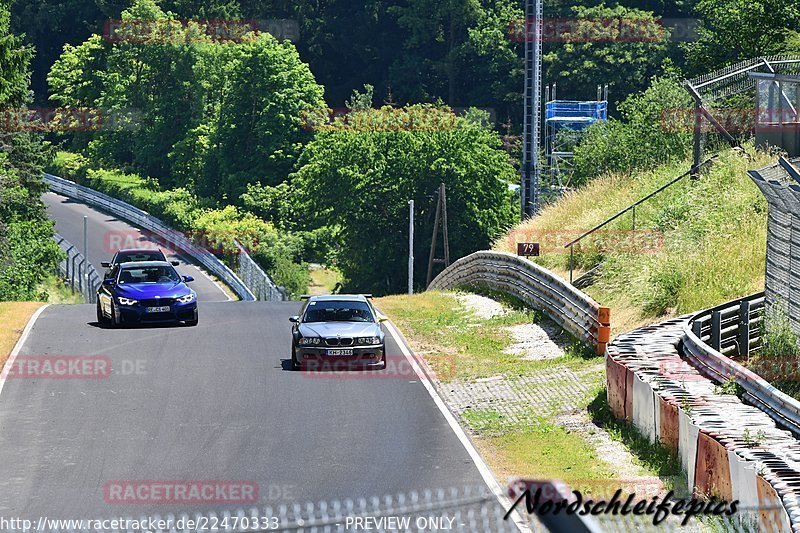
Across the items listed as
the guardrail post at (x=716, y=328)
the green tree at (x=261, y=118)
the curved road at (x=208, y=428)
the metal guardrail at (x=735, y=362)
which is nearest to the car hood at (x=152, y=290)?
the curved road at (x=208, y=428)

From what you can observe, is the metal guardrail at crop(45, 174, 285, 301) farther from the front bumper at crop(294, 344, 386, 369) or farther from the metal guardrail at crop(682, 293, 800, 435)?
the metal guardrail at crop(682, 293, 800, 435)

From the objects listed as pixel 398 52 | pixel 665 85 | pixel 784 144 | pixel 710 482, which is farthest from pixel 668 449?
pixel 398 52

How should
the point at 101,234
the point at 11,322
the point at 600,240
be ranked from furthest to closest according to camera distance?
the point at 101,234 < the point at 600,240 < the point at 11,322

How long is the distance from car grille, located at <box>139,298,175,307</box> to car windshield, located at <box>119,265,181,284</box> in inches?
31.9

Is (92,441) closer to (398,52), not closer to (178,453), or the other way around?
(178,453)

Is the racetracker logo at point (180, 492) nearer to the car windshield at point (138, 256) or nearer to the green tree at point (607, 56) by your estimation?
the car windshield at point (138, 256)

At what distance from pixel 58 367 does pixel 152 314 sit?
4.63 meters

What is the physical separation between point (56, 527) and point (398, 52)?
105 metres

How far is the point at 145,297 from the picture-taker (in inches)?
1117

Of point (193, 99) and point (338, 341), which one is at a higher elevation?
point (193, 99)

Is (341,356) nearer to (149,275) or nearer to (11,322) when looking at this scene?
(149,275)

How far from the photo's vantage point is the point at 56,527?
13781 millimetres

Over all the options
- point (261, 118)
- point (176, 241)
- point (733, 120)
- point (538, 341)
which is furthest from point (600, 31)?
point (538, 341)

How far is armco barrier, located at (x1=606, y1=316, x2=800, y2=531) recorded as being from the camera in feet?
41.8
